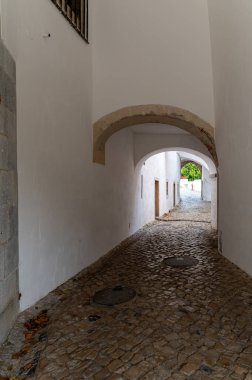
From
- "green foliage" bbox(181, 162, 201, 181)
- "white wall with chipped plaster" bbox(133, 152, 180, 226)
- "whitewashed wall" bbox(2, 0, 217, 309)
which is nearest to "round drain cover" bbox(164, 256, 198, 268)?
"whitewashed wall" bbox(2, 0, 217, 309)

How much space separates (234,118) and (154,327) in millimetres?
3395

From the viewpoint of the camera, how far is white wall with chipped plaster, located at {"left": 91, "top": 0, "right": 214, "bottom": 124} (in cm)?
584

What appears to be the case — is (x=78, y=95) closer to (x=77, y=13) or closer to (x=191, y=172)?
(x=77, y=13)

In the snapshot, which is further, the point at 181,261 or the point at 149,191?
the point at 149,191

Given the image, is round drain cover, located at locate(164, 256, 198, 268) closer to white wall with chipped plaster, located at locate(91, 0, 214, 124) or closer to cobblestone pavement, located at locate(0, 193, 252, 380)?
cobblestone pavement, located at locate(0, 193, 252, 380)

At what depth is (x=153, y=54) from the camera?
5.87 meters

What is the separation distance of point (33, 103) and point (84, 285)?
2.53 meters

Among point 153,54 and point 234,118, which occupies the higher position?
point 153,54

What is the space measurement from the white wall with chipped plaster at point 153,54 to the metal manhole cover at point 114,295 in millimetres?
3384

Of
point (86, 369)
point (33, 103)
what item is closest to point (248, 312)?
point (86, 369)

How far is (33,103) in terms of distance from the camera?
141 inches

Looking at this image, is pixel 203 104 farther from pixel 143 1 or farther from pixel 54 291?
pixel 54 291

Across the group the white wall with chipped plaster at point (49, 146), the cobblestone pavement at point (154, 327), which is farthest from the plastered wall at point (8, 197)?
the cobblestone pavement at point (154, 327)

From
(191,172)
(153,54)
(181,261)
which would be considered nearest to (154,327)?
(181,261)
